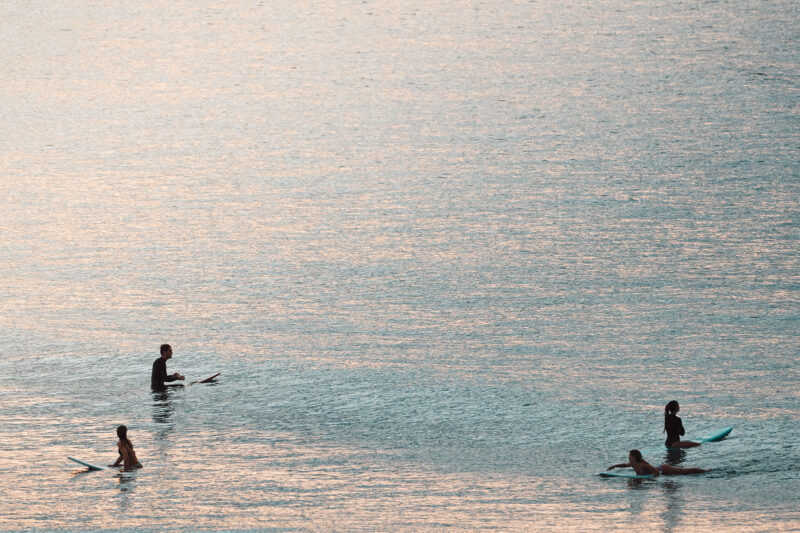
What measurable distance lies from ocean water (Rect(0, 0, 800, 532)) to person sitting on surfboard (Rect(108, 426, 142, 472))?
1.39 feet

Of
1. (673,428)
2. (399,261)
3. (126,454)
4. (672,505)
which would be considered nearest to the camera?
(672,505)

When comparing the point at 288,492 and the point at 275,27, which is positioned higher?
the point at 275,27

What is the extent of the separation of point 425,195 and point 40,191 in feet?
76.5

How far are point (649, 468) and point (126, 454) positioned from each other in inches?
433

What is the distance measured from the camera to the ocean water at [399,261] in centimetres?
2145

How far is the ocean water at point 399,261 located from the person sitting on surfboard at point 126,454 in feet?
1.39

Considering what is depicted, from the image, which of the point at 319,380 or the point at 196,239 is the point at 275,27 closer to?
the point at 196,239

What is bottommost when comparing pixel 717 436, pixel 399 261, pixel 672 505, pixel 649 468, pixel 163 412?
pixel 672 505

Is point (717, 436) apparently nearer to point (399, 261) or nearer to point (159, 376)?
point (159, 376)

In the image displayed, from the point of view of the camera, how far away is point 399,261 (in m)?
48.6

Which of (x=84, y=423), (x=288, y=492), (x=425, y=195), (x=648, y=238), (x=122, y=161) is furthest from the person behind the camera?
(x=122, y=161)

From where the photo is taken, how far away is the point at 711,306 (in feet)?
137

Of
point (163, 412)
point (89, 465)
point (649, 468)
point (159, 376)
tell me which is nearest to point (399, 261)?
point (159, 376)

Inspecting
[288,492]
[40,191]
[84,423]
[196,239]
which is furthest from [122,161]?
[288,492]
